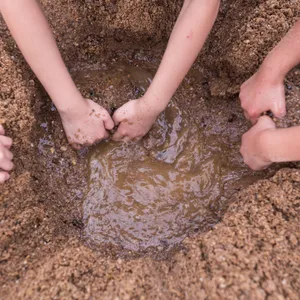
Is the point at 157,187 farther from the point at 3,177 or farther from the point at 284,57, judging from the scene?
the point at 284,57

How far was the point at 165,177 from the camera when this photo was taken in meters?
1.45

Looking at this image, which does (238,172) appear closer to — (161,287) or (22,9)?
(161,287)

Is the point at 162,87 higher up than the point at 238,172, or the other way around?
the point at 162,87

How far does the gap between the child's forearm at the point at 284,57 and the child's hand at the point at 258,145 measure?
0.61 ft

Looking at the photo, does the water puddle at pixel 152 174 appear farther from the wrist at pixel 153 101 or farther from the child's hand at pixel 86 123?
the wrist at pixel 153 101

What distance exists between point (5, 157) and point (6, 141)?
66 millimetres

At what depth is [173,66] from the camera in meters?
1.30

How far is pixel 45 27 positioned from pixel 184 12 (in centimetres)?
50

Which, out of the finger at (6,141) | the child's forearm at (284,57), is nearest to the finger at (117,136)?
the finger at (6,141)

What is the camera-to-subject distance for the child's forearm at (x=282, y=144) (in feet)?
3.91

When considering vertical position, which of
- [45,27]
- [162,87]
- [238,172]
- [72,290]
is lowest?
[238,172]

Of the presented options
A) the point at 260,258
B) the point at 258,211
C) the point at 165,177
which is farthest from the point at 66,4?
the point at 260,258

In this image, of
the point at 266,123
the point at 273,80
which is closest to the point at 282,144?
the point at 266,123

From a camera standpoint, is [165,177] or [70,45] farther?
[70,45]
